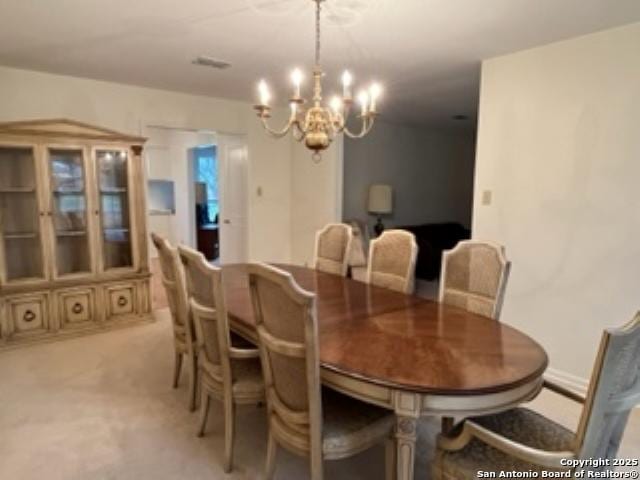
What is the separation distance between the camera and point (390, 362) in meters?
1.53

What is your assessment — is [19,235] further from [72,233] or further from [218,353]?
[218,353]

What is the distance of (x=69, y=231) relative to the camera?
375cm

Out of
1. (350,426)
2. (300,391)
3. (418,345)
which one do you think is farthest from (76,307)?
(418,345)

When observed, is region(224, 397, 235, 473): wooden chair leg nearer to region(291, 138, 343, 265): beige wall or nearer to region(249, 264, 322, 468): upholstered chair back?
region(249, 264, 322, 468): upholstered chair back

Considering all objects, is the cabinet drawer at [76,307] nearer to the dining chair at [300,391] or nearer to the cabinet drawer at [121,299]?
the cabinet drawer at [121,299]

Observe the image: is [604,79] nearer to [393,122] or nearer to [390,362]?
[390,362]

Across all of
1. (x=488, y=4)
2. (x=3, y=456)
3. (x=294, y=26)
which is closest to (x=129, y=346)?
(x=3, y=456)

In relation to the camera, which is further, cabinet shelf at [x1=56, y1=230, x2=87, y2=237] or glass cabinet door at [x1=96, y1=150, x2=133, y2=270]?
glass cabinet door at [x1=96, y1=150, x2=133, y2=270]

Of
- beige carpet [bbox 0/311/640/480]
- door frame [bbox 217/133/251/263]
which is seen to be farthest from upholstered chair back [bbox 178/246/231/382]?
door frame [bbox 217/133/251/263]

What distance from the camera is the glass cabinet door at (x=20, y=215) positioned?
3.49 m

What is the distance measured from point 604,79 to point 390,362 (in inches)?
94.1

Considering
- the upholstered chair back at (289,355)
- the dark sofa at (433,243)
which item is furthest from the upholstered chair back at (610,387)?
the dark sofa at (433,243)

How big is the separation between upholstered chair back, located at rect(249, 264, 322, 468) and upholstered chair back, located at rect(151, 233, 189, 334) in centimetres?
86

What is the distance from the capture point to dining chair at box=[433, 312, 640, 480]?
110 centimetres
